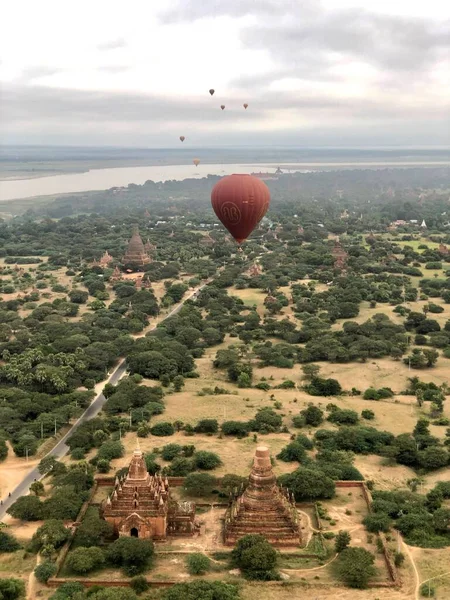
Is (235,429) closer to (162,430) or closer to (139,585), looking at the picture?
(162,430)

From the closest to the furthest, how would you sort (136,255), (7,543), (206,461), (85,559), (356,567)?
(356,567) < (85,559) < (7,543) < (206,461) < (136,255)

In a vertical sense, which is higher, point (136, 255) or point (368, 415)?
point (136, 255)

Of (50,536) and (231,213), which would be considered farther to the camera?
(231,213)

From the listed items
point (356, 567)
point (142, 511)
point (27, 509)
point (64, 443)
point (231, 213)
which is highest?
point (231, 213)

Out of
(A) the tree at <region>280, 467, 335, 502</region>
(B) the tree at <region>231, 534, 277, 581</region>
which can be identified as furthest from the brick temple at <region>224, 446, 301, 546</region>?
(A) the tree at <region>280, 467, 335, 502</region>

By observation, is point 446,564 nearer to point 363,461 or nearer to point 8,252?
point 363,461

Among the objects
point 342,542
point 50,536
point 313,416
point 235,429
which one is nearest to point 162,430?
point 235,429

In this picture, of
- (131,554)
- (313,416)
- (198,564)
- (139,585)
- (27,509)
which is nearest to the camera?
(139,585)
